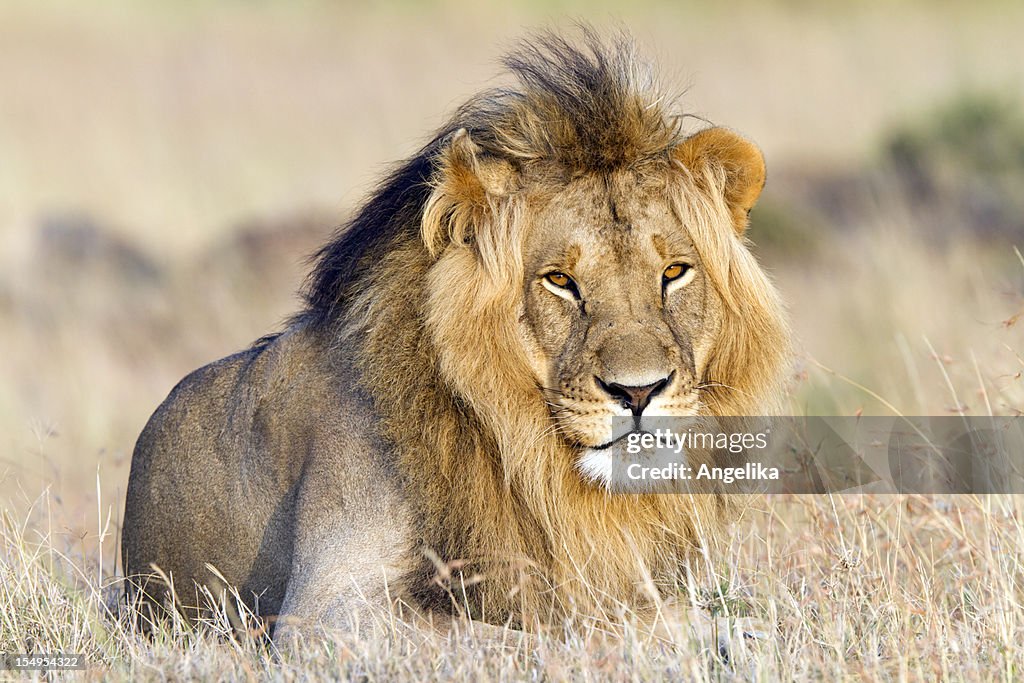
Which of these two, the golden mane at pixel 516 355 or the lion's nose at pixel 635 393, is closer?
the lion's nose at pixel 635 393

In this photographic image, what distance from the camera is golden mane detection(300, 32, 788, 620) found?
15.8 ft

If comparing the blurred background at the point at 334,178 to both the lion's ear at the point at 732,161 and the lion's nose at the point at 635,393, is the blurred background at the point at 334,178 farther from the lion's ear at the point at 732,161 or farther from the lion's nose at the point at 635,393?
the lion's nose at the point at 635,393

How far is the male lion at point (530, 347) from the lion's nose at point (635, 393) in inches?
2.2

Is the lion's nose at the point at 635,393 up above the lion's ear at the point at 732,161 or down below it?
below

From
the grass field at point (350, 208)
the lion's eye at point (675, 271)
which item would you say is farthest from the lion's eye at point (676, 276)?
the grass field at point (350, 208)

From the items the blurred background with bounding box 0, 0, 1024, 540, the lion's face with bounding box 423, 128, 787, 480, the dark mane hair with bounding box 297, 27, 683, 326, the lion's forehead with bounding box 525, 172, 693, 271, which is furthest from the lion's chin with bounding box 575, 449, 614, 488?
the blurred background with bounding box 0, 0, 1024, 540

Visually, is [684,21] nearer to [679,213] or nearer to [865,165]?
[865,165]

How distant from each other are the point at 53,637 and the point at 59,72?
21.9 m

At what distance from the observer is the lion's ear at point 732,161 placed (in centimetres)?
500

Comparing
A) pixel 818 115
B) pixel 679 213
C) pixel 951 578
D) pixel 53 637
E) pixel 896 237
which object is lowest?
pixel 53 637

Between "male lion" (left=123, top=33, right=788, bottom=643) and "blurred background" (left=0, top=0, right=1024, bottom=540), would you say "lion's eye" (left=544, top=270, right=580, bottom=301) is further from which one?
"blurred background" (left=0, top=0, right=1024, bottom=540)

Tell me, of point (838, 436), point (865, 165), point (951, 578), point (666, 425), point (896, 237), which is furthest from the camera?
point (865, 165)

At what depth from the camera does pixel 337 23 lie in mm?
32188

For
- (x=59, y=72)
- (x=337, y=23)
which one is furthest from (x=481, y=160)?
(x=337, y=23)
